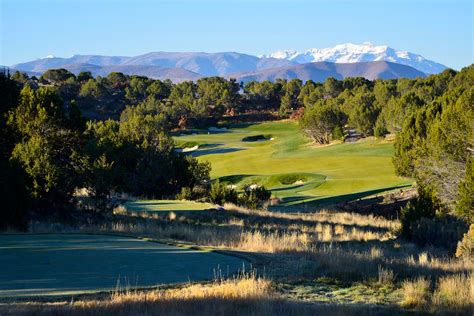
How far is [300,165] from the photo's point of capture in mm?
61531

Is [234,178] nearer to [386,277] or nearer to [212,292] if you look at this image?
[386,277]

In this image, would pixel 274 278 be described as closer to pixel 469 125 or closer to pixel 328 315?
pixel 328 315

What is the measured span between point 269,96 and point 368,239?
4601 inches

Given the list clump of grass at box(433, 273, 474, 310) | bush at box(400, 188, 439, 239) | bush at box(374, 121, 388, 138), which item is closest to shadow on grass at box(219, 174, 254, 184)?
bush at box(374, 121, 388, 138)

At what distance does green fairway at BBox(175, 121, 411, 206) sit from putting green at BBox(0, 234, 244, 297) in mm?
26193

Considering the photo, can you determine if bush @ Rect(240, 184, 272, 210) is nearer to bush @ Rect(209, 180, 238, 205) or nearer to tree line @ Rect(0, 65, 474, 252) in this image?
bush @ Rect(209, 180, 238, 205)

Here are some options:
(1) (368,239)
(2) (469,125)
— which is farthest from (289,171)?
(1) (368,239)

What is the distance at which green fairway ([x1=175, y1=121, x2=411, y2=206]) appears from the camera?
4397 cm

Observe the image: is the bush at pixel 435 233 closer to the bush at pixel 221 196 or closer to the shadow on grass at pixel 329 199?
the bush at pixel 221 196

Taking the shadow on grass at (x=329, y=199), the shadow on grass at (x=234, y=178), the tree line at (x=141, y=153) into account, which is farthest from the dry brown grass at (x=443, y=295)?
the shadow on grass at (x=234, y=178)

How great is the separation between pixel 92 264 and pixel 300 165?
52559 mm

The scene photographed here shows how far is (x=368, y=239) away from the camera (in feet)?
63.3

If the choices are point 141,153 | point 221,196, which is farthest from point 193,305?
point 141,153

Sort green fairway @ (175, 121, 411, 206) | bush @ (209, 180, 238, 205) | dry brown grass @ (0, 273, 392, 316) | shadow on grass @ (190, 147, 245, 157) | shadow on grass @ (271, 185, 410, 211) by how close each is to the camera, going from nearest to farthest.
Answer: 1. dry brown grass @ (0, 273, 392, 316)
2. bush @ (209, 180, 238, 205)
3. shadow on grass @ (271, 185, 410, 211)
4. green fairway @ (175, 121, 411, 206)
5. shadow on grass @ (190, 147, 245, 157)
